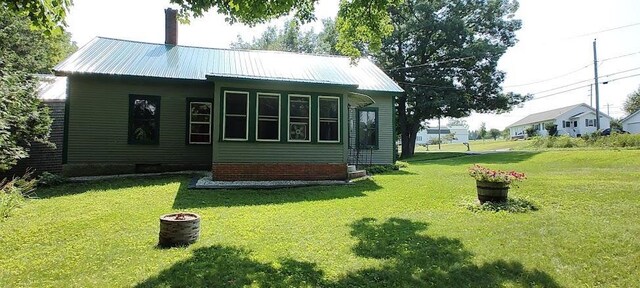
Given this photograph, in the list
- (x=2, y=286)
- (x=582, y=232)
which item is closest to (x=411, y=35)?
(x=582, y=232)

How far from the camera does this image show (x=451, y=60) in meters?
26.2

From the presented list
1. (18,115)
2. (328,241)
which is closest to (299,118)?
(328,241)

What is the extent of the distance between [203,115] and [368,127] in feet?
24.2

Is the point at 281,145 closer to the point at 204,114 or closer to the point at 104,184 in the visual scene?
the point at 204,114

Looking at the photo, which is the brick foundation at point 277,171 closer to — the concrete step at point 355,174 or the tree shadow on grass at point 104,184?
the concrete step at point 355,174

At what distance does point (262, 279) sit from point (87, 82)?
453 inches

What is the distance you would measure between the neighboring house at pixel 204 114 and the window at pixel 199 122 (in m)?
0.04

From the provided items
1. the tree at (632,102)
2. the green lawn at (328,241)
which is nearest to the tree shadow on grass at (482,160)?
the green lawn at (328,241)

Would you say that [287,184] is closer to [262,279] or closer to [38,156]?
[262,279]

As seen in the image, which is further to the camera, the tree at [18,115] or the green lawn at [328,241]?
the tree at [18,115]

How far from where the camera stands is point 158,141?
40.8ft

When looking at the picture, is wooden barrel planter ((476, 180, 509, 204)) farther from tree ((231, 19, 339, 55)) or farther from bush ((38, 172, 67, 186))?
tree ((231, 19, 339, 55))

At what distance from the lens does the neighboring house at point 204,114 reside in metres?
10.2

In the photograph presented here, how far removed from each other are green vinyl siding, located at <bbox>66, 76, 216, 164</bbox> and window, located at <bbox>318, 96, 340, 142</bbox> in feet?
15.6
